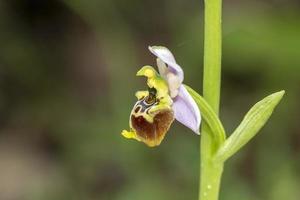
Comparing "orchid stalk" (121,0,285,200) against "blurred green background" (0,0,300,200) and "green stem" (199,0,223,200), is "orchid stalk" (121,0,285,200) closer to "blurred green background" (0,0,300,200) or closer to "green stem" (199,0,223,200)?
"green stem" (199,0,223,200)

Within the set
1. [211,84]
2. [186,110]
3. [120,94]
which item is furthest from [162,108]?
[120,94]

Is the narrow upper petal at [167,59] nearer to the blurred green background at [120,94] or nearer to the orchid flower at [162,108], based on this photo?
the orchid flower at [162,108]

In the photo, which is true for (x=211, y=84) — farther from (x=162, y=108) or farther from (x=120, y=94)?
(x=120, y=94)

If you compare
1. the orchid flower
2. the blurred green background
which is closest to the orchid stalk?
the orchid flower

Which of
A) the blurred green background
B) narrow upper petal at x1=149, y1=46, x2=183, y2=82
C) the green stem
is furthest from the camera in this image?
the blurred green background

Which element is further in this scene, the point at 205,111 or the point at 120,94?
the point at 120,94

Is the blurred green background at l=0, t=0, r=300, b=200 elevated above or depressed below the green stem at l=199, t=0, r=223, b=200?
above

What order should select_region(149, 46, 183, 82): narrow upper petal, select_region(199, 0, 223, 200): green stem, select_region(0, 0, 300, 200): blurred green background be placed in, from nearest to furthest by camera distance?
select_region(199, 0, 223, 200): green stem → select_region(149, 46, 183, 82): narrow upper petal → select_region(0, 0, 300, 200): blurred green background
